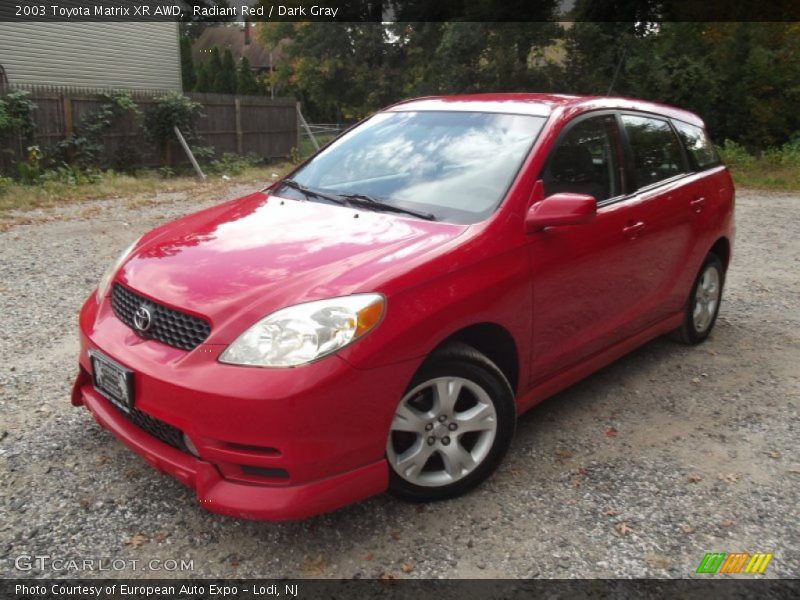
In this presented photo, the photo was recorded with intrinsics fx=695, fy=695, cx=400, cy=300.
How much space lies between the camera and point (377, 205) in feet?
11.2

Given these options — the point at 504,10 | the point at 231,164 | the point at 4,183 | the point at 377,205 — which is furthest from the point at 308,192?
the point at 504,10

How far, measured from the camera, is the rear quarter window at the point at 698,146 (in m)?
4.77

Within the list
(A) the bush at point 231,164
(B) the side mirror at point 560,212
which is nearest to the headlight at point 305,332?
(B) the side mirror at point 560,212

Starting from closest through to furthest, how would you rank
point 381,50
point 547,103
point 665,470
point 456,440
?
point 456,440, point 665,470, point 547,103, point 381,50

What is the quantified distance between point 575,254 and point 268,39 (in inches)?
1478

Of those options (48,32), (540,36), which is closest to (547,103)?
(48,32)

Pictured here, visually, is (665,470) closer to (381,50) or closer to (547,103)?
(547,103)

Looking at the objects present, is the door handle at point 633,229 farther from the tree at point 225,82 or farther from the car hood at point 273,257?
the tree at point 225,82

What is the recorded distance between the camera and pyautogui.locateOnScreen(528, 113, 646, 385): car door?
3285mm

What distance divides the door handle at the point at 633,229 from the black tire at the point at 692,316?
107 centimetres

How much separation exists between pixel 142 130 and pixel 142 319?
519 inches

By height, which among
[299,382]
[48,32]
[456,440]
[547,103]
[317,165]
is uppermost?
[48,32]

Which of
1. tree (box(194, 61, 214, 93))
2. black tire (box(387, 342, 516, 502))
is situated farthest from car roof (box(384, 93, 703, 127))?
tree (box(194, 61, 214, 93))

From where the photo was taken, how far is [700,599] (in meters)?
2.45
